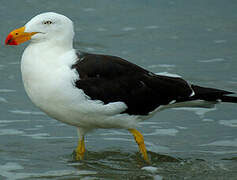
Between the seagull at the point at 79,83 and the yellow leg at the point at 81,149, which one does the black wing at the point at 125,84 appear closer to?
the seagull at the point at 79,83

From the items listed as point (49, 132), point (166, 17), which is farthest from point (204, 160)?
point (166, 17)

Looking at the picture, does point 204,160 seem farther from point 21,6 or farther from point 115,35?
point 21,6

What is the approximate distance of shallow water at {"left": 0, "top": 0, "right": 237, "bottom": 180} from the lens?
7820mm

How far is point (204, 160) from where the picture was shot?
812 centimetres

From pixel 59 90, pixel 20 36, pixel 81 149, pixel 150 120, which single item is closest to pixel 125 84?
pixel 59 90

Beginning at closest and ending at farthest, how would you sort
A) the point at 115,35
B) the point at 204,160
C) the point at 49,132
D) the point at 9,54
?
the point at 204,160 < the point at 49,132 < the point at 9,54 < the point at 115,35

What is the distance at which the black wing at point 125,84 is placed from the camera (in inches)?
291

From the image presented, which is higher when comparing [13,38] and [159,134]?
[13,38]

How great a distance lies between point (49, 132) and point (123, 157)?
1476 millimetres

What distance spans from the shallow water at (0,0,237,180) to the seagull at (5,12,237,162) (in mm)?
588

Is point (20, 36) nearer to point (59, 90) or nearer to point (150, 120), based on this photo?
point (59, 90)

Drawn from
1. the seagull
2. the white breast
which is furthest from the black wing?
the white breast

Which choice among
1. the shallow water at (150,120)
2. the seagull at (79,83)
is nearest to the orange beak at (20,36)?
the seagull at (79,83)

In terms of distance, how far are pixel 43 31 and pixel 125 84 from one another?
4.00 ft
